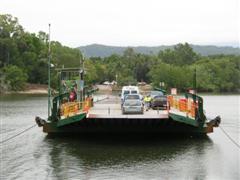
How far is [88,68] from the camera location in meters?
141

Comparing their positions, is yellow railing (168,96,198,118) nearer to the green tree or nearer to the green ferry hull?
the green ferry hull

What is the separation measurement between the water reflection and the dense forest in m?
83.2

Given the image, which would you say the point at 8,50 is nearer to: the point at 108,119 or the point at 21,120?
the point at 21,120

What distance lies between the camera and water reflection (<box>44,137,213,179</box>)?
1909cm

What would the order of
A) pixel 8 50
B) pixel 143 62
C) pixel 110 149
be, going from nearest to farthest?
1. pixel 110 149
2. pixel 8 50
3. pixel 143 62

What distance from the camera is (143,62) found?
7116 inches

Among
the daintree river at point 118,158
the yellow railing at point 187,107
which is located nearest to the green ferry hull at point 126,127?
the daintree river at point 118,158

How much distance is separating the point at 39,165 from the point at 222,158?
8.50 metres

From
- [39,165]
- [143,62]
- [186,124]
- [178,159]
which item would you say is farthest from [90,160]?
[143,62]

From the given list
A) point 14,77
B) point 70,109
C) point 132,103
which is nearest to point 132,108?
point 132,103

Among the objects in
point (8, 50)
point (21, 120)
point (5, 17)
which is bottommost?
point (21, 120)

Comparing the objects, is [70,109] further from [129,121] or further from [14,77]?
[14,77]

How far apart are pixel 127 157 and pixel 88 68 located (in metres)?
119

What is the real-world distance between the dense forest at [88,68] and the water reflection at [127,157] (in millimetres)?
83158
